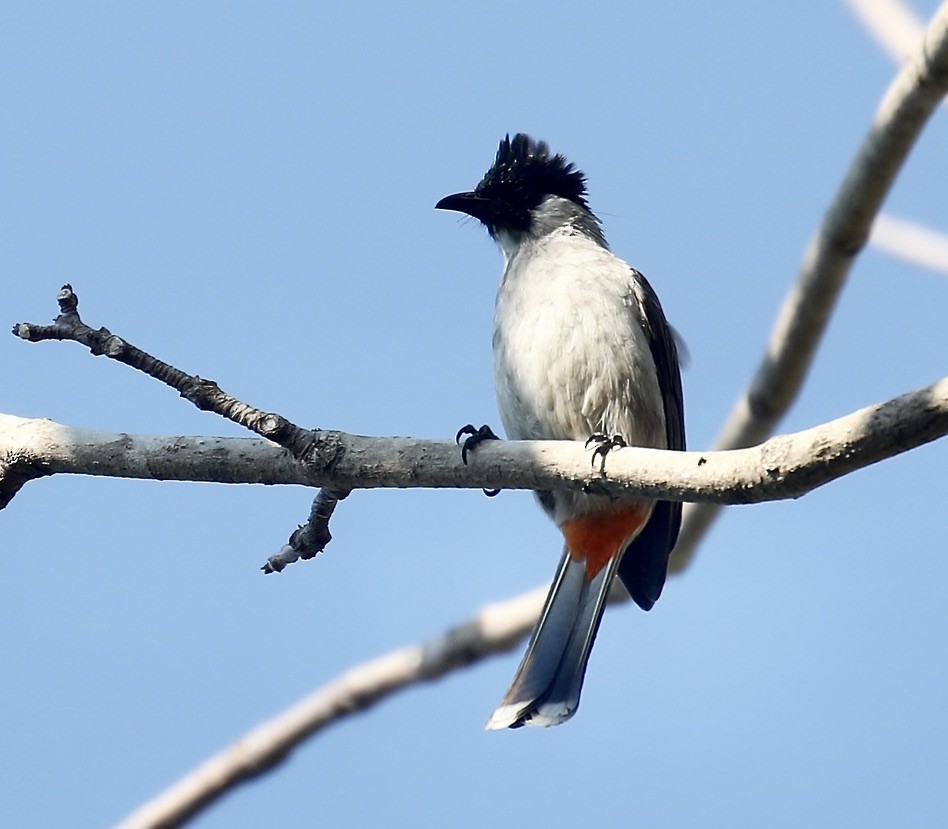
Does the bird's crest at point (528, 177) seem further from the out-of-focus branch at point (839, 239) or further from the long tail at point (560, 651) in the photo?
the long tail at point (560, 651)

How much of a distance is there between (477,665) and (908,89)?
2.79 metres

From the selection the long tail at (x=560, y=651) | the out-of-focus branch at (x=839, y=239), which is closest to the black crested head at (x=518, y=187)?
the out-of-focus branch at (x=839, y=239)

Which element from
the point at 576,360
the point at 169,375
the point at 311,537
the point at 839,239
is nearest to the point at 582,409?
the point at 576,360

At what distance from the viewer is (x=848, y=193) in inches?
170

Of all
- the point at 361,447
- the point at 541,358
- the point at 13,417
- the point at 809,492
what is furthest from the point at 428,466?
the point at 541,358

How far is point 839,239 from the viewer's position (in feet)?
14.5

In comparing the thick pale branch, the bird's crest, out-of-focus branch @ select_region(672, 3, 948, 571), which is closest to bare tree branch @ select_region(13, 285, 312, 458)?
the thick pale branch

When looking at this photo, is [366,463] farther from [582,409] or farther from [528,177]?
[528,177]

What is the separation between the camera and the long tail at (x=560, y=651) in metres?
4.34

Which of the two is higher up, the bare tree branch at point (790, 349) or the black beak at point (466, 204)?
the black beak at point (466, 204)

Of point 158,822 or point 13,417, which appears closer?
point 13,417

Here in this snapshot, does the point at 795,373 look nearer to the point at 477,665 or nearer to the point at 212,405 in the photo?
the point at 477,665

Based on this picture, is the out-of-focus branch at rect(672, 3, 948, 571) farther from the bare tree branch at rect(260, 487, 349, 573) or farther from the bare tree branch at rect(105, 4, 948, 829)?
the bare tree branch at rect(260, 487, 349, 573)

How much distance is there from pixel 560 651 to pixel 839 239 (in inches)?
69.2
